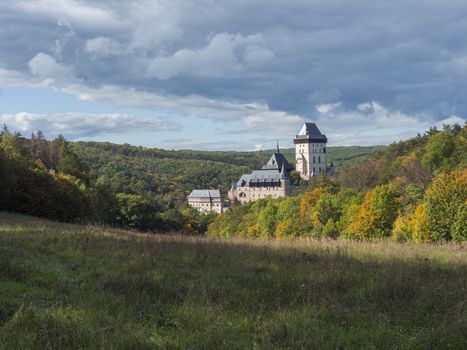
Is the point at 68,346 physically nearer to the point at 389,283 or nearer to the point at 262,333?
the point at 262,333

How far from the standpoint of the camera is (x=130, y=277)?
9.09 metres

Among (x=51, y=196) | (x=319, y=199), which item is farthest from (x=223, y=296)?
(x=319, y=199)

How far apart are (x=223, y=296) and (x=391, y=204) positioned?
2326 inches

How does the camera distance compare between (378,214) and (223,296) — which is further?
(378,214)

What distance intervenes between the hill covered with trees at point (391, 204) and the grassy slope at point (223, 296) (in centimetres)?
2252

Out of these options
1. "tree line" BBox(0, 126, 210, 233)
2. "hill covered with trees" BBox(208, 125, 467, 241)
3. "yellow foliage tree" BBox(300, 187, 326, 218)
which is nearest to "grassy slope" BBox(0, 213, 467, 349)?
"tree line" BBox(0, 126, 210, 233)

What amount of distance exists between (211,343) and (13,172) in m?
47.4

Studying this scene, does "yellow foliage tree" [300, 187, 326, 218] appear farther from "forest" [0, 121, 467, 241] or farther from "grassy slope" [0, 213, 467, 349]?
"grassy slope" [0, 213, 467, 349]

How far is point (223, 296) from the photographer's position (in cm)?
820

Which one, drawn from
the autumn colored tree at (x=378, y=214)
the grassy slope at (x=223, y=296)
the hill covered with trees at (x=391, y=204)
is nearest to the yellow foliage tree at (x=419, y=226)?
the hill covered with trees at (x=391, y=204)

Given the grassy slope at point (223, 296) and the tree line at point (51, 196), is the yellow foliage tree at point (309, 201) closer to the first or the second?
the tree line at point (51, 196)

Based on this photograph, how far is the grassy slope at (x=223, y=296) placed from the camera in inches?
235

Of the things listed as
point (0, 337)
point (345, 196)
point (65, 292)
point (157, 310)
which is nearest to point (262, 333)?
point (157, 310)

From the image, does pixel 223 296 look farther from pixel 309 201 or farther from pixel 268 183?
pixel 268 183
